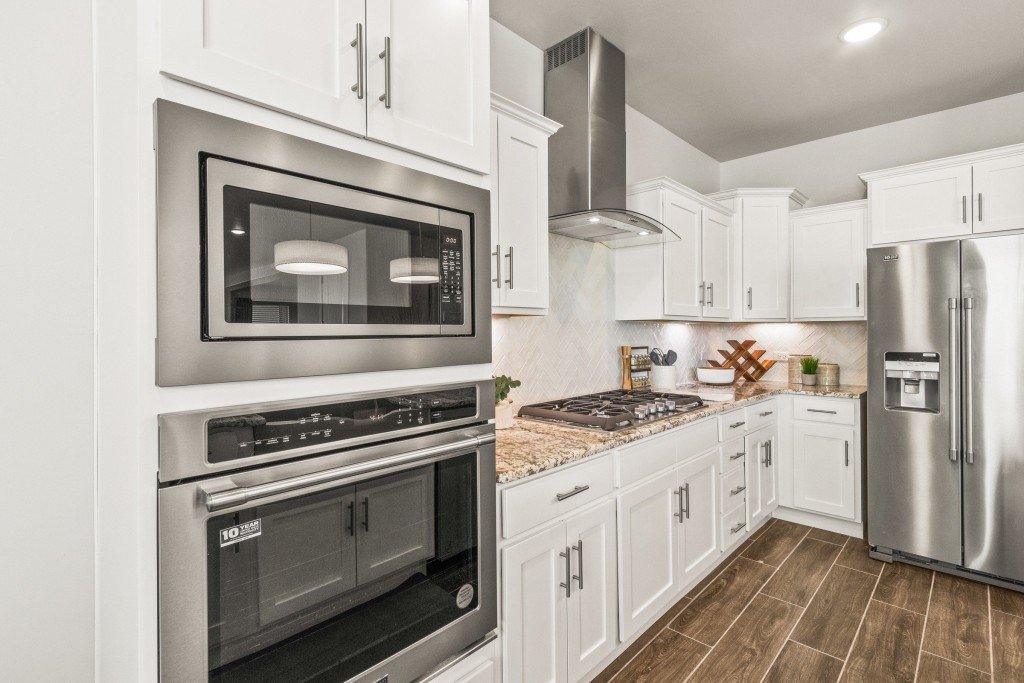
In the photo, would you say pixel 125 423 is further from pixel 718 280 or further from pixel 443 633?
pixel 718 280

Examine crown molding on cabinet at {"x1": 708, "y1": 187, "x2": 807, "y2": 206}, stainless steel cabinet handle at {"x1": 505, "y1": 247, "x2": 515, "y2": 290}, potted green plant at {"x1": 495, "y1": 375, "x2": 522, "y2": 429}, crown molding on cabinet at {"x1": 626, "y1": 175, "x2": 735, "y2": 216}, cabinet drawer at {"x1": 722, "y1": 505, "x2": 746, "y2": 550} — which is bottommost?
cabinet drawer at {"x1": 722, "y1": 505, "x2": 746, "y2": 550}

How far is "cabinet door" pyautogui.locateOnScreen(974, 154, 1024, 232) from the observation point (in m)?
2.73

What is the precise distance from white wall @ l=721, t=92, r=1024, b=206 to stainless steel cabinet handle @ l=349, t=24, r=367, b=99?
3.95 m

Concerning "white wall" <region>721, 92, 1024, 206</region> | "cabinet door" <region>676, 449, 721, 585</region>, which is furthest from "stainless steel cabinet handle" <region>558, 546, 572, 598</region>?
"white wall" <region>721, 92, 1024, 206</region>

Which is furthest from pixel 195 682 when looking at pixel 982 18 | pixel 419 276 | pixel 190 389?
pixel 982 18

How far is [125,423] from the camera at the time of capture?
0.80 meters

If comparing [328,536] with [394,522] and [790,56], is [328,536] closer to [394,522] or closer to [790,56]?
[394,522]

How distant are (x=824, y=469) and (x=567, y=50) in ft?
10.00

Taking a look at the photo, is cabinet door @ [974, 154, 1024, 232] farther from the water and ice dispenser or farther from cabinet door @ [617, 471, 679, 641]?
cabinet door @ [617, 471, 679, 641]

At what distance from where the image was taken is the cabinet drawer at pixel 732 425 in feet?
8.77

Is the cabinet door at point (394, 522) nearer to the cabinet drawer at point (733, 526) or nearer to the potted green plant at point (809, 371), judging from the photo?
the cabinet drawer at point (733, 526)

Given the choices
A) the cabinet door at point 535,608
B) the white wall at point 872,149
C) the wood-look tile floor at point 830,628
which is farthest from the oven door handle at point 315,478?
the white wall at point 872,149

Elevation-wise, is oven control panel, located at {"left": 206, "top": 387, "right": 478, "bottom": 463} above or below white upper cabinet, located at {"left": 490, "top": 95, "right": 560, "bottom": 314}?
below

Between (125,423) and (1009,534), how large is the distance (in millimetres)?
3678
